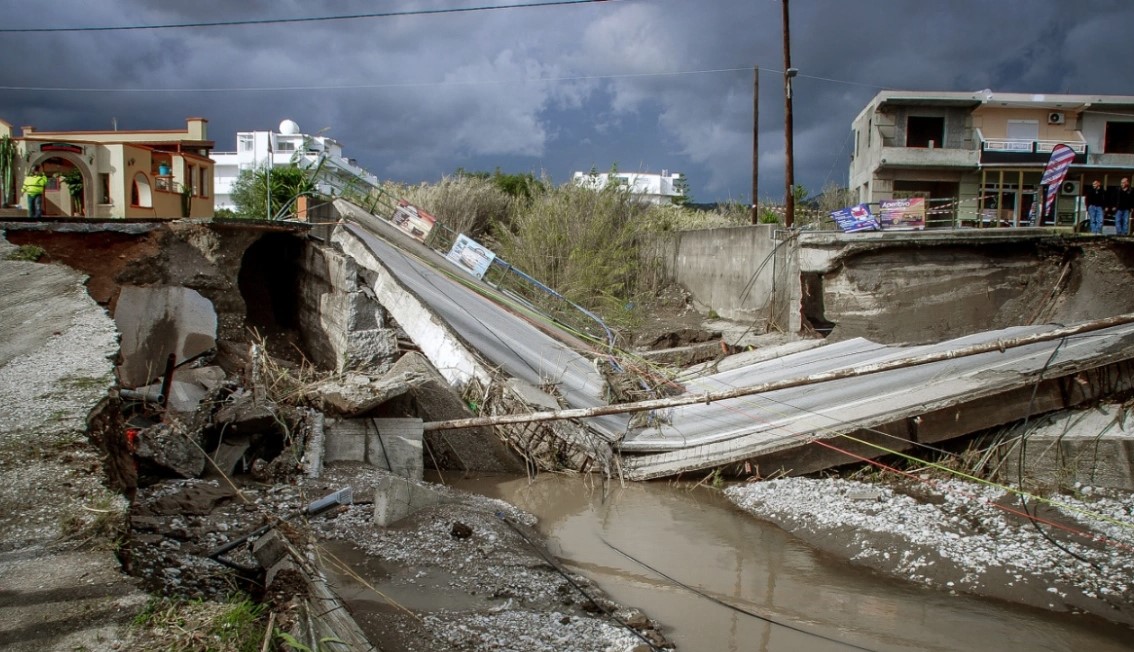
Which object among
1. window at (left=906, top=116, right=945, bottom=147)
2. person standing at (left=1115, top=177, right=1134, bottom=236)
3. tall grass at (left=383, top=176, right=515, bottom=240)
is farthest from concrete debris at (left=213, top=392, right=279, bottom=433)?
window at (left=906, top=116, right=945, bottom=147)

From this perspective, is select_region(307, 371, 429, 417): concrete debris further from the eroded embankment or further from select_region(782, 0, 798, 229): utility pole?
select_region(782, 0, 798, 229): utility pole

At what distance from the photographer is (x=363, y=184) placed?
629 inches

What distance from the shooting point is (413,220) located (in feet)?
47.3

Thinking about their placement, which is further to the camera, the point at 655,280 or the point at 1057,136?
the point at 1057,136

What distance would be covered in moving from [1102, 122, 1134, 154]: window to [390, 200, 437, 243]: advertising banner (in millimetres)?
33207

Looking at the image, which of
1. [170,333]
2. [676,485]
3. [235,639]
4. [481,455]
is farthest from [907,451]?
[170,333]

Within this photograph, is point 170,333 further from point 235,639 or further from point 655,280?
point 655,280

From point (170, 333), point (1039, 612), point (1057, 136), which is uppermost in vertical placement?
point (1057, 136)

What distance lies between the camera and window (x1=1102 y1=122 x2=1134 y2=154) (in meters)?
34.8

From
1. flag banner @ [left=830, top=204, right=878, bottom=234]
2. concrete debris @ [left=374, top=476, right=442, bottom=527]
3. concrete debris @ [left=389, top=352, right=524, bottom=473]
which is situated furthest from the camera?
flag banner @ [left=830, top=204, right=878, bottom=234]

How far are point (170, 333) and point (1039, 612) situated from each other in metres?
7.08

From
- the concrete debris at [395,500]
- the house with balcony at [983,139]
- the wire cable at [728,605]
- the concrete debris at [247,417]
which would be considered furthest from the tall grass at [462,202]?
the house with balcony at [983,139]

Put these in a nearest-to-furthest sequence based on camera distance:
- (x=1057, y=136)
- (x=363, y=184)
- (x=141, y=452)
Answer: (x=141, y=452), (x=363, y=184), (x=1057, y=136)

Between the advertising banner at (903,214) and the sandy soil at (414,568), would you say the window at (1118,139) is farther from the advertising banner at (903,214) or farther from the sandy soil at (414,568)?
the sandy soil at (414,568)
